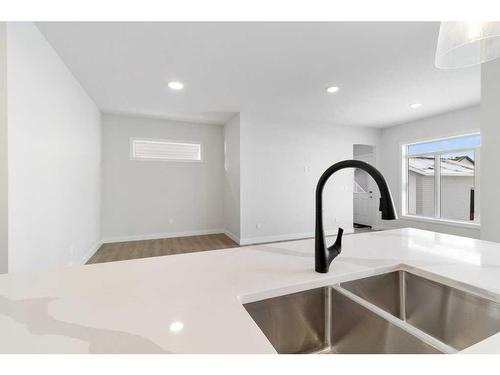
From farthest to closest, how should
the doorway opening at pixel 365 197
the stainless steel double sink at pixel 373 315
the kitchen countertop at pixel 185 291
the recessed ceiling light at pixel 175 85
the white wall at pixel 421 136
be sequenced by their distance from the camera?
the doorway opening at pixel 365 197, the white wall at pixel 421 136, the recessed ceiling light at pixel 175 85, the stainless steel double sink at pixel 373 315, the kitchen countertop at pixel 185 291

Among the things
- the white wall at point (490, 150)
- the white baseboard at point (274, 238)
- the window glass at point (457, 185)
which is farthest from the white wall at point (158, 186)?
the window glass at point (457, 185)

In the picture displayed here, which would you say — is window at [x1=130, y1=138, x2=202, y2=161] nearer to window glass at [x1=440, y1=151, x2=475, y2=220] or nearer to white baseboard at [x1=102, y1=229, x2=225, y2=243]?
white baseboard at [x1=102, y1=229, x2=225, y2=243]

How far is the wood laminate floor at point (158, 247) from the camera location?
3.56 meters

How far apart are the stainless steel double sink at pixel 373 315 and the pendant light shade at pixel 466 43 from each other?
2.88 feet

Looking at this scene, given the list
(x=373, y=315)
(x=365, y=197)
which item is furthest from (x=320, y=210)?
(x=365, y=197)

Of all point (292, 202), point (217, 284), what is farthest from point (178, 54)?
point (292, 202)

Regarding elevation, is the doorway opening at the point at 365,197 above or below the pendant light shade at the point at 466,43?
below

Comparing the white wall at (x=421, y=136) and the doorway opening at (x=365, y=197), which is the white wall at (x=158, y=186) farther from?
the white wall at (x=421, y=136)

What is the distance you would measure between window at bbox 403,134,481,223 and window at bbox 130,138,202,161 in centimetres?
482

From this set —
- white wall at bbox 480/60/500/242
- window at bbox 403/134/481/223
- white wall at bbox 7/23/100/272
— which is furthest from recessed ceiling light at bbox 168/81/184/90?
window at bbox 403/134/481/223

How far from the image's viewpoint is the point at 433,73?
2775 mm

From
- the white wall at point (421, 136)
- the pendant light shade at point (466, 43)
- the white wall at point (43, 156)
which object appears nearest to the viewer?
the pendant light shade at point (466, 43)

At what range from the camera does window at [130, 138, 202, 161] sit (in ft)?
14.8
